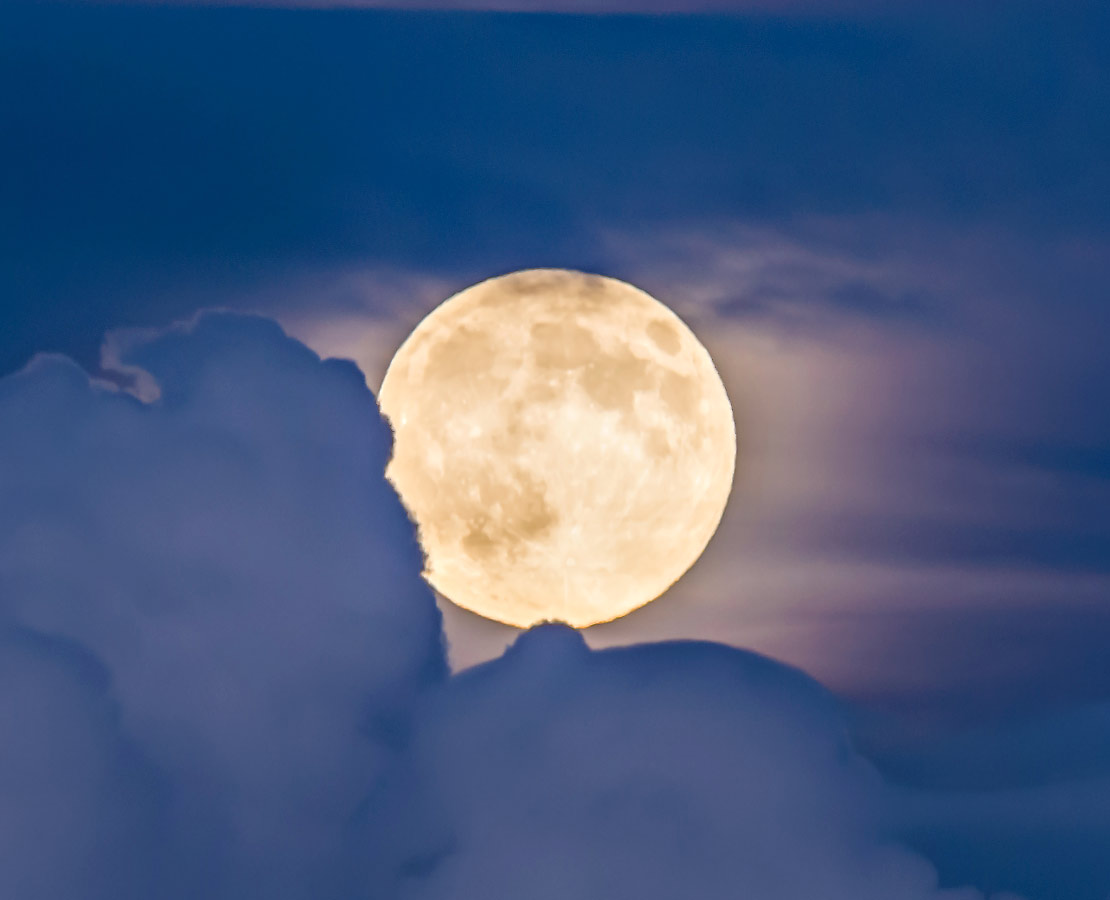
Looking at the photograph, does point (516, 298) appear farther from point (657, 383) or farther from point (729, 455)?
point (729, 455)

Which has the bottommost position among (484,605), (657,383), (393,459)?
(484,605)

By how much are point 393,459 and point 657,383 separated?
16.6 ft

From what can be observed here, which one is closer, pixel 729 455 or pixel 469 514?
pixel 469 514

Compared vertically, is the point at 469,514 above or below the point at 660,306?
below

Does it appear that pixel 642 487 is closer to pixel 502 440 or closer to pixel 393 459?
pixel 502 440

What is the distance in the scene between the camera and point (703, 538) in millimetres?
25234

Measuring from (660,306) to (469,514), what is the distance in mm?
5450

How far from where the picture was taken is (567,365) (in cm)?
2350

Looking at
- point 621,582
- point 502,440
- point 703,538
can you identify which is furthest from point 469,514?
point 703,538

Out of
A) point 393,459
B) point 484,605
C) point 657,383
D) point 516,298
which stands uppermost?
point 516,298

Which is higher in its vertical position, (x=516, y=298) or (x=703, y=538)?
(x=516, y=298)

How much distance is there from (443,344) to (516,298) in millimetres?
1625

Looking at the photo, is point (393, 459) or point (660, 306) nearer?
point (393, 459)

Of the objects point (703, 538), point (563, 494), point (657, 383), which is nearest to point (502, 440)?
point (563, 494)
